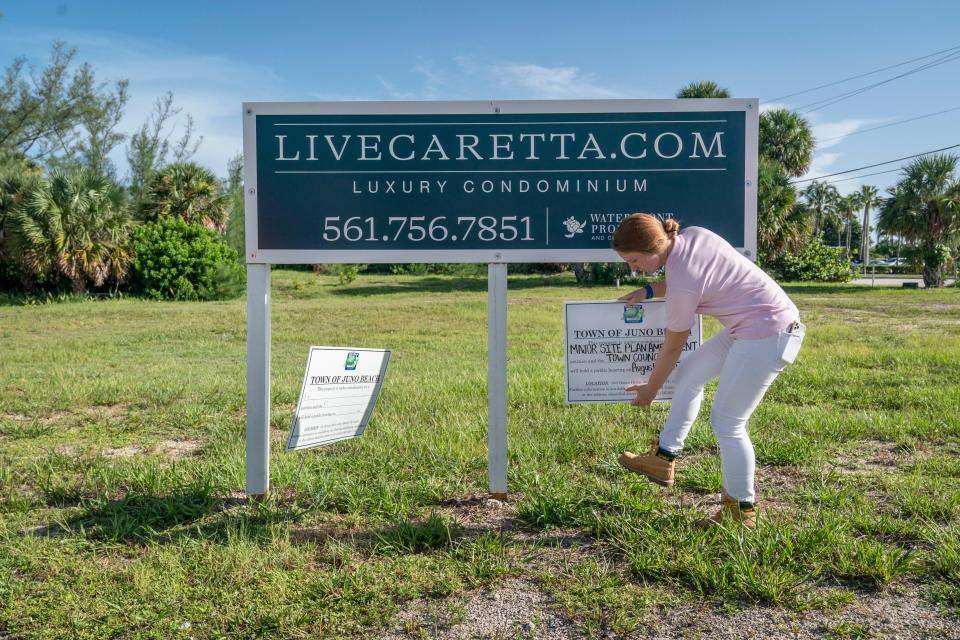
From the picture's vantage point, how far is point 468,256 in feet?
12.4

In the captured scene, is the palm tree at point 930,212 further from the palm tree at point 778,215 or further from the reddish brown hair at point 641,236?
the reddish brown hair at point 641,236

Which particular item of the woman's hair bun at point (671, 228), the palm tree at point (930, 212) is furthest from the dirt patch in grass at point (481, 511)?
the palm tree at point (930, 212)

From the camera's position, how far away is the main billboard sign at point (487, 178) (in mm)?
3721

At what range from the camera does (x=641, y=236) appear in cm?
311

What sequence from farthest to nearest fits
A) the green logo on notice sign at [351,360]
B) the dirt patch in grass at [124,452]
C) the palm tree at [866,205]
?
the palm tree at [866,205] → the dirt patch in grass at [124,452] → the green logo on notice sign at [351,360]

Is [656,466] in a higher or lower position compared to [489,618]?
higher

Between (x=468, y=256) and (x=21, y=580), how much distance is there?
92.6 inches

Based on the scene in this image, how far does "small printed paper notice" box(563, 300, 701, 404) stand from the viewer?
12.7ft

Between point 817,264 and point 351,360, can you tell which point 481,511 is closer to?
point 351,360

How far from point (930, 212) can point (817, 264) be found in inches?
216

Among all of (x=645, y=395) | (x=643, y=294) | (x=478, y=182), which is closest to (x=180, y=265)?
(x=478, y=182)

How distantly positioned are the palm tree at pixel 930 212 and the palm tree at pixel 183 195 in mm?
25303

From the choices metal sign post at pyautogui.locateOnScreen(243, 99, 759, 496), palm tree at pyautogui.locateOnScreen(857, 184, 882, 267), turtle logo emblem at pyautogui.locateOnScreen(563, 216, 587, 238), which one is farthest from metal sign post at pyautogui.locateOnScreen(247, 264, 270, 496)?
palm tree at pyautogui.locateOnScreen(857, 184, 882, 267)

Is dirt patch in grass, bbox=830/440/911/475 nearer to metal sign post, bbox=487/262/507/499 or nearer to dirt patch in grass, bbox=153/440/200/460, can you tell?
metal sign post, bbox=487/262/507/499
